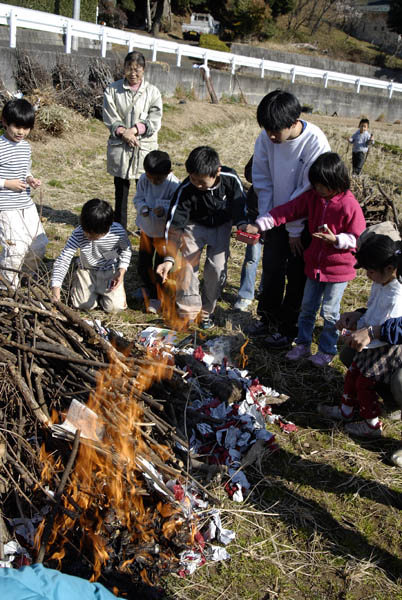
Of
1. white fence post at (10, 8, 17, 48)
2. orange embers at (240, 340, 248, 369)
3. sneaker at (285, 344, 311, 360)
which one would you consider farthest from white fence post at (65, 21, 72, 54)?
sneaker at (285, 344, 311, 360)

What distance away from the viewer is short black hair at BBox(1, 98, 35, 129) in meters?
4.75

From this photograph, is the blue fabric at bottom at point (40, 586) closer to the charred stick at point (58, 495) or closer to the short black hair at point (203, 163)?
the charred stick at point (58, 495)

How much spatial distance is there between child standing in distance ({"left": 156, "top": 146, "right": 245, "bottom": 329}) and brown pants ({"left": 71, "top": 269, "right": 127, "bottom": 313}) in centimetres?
60

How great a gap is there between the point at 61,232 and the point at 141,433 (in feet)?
14.3

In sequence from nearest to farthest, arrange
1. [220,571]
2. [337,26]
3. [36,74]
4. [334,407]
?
[220,571] < [334,407] < [36,74] < [337,26]

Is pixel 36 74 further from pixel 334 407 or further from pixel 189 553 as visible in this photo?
pixel 189 553

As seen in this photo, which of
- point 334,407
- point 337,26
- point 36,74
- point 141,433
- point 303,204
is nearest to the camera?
point 141,433

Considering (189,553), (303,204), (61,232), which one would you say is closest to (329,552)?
(189,553)

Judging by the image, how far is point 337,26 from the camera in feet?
181

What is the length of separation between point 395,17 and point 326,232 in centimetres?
5632

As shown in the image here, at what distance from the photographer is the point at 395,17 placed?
50719 mm

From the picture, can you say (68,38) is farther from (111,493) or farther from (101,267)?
(111,493)

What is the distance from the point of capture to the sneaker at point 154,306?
525cm

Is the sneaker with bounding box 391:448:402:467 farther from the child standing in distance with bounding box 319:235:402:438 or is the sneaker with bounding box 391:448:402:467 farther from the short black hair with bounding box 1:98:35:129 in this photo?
the short black hair with bounding box 1:98:35:129
